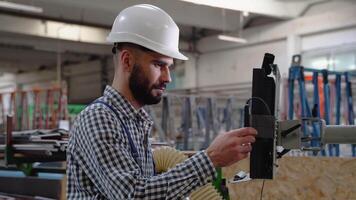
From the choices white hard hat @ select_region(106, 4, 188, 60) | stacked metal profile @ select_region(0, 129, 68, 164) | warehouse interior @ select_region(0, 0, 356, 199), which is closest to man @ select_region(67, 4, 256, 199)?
white hard hat @ select_region(106, 4, 188, 60)

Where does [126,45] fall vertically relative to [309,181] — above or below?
above

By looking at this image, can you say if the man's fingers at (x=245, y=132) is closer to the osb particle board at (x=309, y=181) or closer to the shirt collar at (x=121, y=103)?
the shirt collar at (x=121, y=103)

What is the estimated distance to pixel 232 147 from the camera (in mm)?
1521

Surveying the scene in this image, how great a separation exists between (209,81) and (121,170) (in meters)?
13.5

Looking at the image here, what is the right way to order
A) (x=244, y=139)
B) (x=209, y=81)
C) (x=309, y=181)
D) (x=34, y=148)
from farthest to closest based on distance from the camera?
(x=209, y=81) < (x=34, y=148) < (x=309, y=181) < (x=244, y=139)

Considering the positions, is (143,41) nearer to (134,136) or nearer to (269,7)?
(134,136)

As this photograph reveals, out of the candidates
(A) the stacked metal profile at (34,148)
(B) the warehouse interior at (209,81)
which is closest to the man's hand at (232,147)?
(B) the warehouse interior at (209,81)

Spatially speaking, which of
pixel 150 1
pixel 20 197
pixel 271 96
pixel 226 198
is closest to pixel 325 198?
pixel 226 198

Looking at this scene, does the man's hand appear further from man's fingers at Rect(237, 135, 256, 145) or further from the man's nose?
the man's nose

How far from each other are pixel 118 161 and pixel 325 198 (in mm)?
2573

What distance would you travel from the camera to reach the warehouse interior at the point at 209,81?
3.84 metres

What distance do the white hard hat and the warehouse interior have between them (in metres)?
0.37

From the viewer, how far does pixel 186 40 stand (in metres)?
15.5

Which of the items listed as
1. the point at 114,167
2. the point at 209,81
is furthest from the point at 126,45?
the point at 209,81
